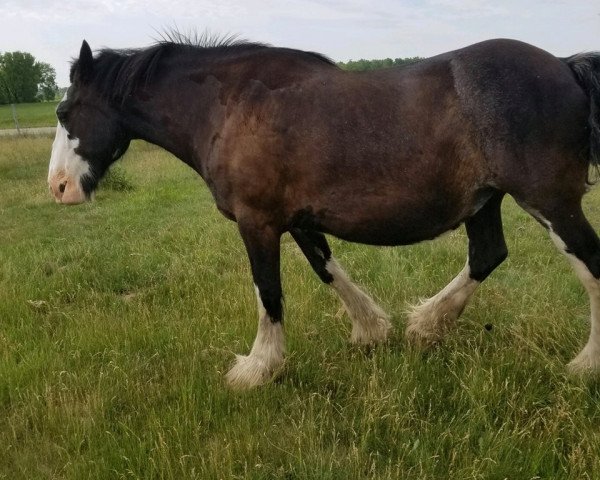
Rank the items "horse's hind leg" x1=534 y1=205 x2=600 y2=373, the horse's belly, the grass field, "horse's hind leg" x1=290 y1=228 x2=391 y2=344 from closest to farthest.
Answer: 1. the grass field
2. "horse's hind leg" x1=534 y1=205 x2=600 y2=373
3. the horse's belly
4. "horse's hind leg" x1=290 y1=228 x2=391 y2=344

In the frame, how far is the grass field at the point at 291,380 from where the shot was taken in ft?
8.61

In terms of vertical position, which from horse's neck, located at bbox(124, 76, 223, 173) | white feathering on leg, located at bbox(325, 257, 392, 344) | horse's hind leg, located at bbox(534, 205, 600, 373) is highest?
horse's neck, located at bbox(124, 76, 223, 173)

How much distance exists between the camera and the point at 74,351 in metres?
3.90

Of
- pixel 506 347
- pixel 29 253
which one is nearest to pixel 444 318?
pixel 506 347

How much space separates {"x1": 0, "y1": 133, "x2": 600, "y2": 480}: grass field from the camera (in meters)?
2.62

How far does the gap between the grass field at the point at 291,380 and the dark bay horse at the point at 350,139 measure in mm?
356

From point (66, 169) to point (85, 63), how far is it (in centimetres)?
71

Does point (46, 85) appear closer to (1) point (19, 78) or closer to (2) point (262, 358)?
(1) point (19, 78)

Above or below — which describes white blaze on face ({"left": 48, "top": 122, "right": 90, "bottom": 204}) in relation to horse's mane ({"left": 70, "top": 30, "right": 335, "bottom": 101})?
below

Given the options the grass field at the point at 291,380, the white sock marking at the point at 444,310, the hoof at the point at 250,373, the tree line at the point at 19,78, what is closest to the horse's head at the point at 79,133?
the grass field at the point at 291,380

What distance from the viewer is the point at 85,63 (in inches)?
144

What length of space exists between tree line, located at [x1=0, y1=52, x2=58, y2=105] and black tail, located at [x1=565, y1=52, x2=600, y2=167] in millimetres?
69232

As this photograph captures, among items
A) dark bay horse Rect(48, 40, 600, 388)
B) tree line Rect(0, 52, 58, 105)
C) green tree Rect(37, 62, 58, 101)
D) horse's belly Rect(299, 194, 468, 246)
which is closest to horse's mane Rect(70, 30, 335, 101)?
dark bay horse Rect(48, 40, 600, 388)

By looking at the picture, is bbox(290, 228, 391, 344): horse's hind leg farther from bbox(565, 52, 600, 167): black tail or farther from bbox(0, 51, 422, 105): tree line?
bbox(0, 51, 422, 105): tree line
